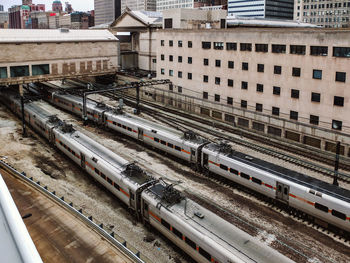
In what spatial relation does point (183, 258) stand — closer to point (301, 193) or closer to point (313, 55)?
point (301, 193)

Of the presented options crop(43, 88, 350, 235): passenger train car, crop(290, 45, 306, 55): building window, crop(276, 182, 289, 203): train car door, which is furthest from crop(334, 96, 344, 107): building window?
crop(276, 182, 289, 203): train car door

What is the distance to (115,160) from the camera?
1129 inches

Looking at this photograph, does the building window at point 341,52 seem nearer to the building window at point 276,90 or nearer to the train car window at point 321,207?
the building window at point 276,90

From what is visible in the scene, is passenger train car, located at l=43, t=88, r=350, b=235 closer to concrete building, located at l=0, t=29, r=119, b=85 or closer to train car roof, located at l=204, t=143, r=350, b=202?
train car roof, located at l=204, t=143, r=350, b=202

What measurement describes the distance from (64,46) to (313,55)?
51.2 m

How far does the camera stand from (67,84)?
292 feet

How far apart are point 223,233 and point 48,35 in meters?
64.0

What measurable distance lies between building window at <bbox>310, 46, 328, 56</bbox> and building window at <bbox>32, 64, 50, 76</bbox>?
169 feet

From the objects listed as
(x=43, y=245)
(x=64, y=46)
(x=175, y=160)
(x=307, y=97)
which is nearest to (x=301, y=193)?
(x=175, y=160)

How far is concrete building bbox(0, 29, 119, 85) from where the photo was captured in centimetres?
6275

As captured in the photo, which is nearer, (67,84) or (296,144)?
(296,144)

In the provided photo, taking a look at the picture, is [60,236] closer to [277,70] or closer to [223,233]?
[223,233]

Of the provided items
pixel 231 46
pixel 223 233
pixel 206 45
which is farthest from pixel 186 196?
pixel 206 45

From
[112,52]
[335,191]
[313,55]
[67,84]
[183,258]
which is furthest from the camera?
[67,84]
